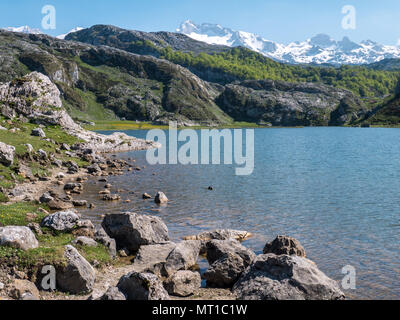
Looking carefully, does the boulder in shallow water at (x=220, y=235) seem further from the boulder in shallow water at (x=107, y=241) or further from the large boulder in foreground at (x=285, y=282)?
the large boulder in foreground at (x=285, y=282)

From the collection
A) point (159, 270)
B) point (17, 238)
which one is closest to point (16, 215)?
point (17, 238)

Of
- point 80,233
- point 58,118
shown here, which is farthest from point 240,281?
point 58,118

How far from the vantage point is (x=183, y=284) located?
1823 cm

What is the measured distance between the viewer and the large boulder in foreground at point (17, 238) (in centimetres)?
1814

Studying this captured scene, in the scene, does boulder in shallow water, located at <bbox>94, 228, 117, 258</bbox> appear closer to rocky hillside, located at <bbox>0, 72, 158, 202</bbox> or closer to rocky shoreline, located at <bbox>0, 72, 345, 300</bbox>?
rocky shoreline, located at <bbox>0, 72, 345, 300</bbox>

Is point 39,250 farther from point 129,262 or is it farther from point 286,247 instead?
point 286,247

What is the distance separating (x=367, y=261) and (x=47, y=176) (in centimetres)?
4160

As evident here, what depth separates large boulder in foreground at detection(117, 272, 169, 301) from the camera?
15773 millimetres

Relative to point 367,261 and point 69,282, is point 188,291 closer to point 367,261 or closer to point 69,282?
point 69,282

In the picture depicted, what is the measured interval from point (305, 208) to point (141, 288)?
24.9 metres

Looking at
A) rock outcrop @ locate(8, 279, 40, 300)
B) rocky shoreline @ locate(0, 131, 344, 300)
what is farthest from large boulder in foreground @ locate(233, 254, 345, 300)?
rock outcrop @ locate(8, 279, 40, 300)

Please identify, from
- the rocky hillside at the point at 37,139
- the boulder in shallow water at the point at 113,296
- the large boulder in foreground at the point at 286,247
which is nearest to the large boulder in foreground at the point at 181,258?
the large boulder in foreground at the point at 286,247

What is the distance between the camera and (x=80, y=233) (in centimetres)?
2367

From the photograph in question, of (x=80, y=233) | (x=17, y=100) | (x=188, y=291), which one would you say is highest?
(x=17, y=100)
